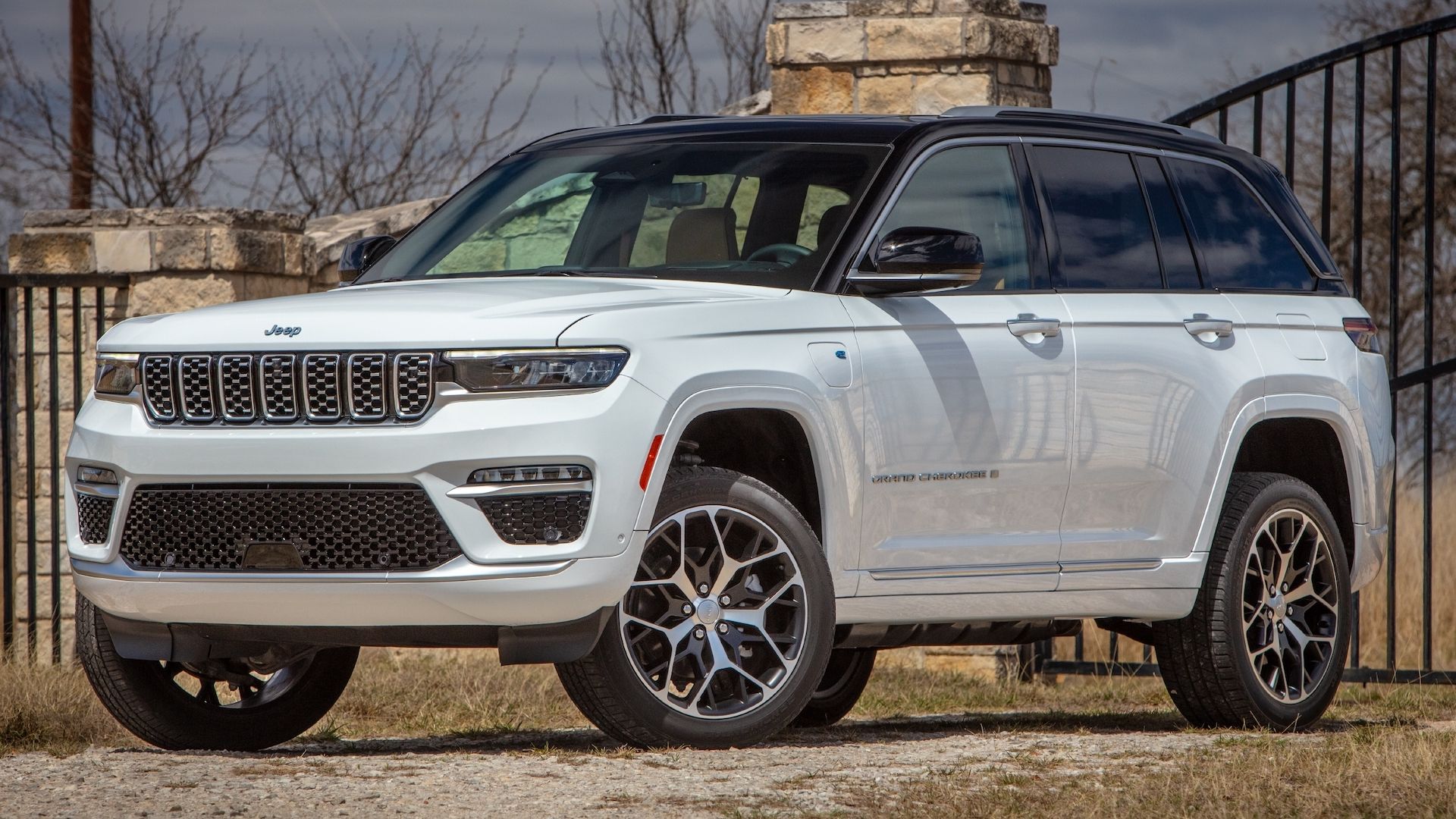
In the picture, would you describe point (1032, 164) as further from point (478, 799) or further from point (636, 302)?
point (478, 799)

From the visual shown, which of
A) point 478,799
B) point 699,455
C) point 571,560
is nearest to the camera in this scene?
point 478,799

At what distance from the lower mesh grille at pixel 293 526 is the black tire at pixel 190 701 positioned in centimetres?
58

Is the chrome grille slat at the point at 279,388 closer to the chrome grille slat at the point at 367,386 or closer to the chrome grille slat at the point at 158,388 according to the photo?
the chrome grille slat at the point at 367,386

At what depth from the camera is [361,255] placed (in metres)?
7.46

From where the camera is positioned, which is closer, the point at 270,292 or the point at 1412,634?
the point at 270,292

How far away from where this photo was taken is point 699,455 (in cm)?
654

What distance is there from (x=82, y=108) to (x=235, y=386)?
17372 mm

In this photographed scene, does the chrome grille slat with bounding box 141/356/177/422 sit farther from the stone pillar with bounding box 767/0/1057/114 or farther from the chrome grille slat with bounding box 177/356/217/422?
the stone pillar with bounding box 767/0/1057/114

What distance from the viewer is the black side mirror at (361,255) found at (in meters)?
7.45

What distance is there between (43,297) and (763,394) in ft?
21.8

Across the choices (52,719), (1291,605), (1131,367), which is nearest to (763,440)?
(1131,367)

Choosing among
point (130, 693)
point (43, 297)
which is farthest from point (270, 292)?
point (130, 693)

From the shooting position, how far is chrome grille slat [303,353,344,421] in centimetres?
569

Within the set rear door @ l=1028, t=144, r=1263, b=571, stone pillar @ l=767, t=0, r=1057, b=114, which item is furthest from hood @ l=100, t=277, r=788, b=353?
stone pillar @ l=767, t=0, r=1057, b=114
